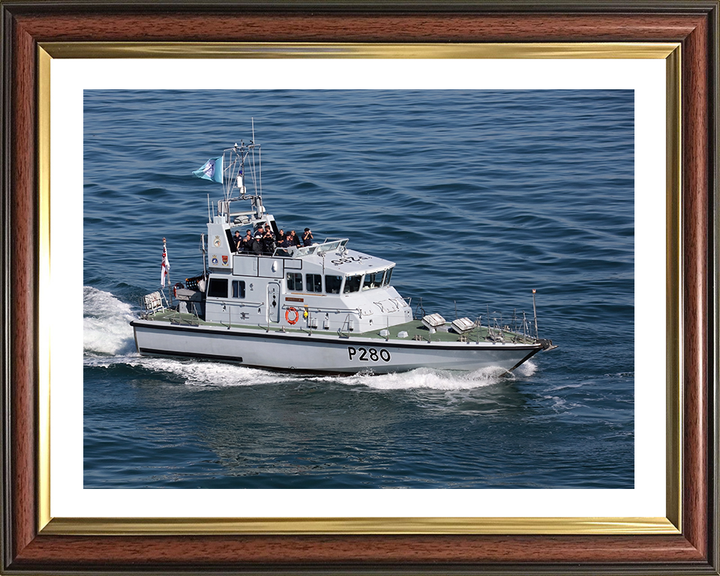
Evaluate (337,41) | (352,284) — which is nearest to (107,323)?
(352,284)

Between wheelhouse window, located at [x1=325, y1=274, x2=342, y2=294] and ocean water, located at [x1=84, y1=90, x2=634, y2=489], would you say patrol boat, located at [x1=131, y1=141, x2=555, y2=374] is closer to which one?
wheelhouse window, located at [x1=325, y1=274, x2=342, y2=294]

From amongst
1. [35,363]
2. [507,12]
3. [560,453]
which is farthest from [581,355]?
[35,363]

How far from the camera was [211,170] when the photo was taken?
53.9 ft

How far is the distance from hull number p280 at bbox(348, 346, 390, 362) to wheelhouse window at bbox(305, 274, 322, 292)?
1.68 metres

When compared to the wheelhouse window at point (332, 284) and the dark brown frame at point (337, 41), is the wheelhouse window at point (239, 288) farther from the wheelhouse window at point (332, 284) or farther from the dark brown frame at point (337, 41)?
the dark brown frame at point (337, 41)

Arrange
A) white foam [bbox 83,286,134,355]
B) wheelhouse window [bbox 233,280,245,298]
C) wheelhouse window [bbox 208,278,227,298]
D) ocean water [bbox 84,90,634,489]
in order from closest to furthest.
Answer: ocean water [bbox 84,90,634,489], white foam [bbox 83,286,134,355], wheelhouse window [bbox 233,280,245,298], wheelhouse window [bbox 208,278,227,298]

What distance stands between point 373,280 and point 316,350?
2135mm

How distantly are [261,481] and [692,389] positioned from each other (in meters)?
4.44

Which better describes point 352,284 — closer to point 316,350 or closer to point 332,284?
point 332,284

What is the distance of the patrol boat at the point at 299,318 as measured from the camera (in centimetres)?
2014

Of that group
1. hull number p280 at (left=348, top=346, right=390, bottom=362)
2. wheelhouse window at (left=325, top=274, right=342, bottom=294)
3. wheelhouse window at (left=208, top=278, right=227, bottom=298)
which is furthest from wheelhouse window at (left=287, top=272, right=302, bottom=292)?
hull number p280 at (left=348, top=346, right=390, bottom=362)

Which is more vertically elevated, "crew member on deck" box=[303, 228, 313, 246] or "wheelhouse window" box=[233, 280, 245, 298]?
"crew member on deck" box=[303, 228, 313, 246]

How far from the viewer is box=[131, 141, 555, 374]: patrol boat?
66.1ft

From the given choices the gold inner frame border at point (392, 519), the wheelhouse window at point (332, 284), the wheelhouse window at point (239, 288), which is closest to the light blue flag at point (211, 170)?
the wheelhouse window at point (332, 284)
